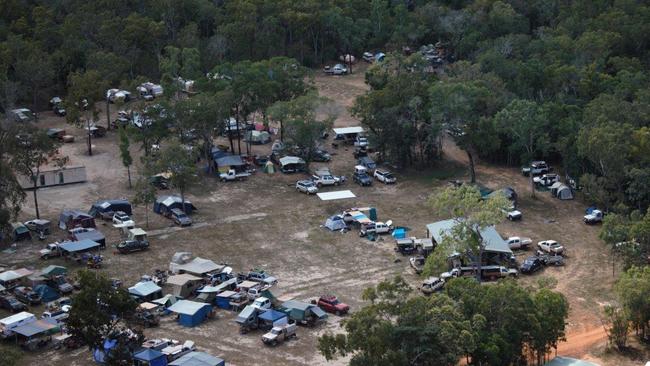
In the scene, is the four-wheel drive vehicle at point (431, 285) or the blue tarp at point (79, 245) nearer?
the four-wheel drive vehicle at point (431, 285)

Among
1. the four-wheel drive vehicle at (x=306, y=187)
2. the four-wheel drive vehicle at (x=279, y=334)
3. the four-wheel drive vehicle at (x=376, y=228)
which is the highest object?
the four-wheel drive vehicle at (x=306, y=187)

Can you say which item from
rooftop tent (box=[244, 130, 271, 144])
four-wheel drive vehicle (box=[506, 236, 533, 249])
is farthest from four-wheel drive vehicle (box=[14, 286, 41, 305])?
rooftop tent (box=[244, 130, 271, 144])

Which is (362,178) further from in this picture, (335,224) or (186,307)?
(186,307)

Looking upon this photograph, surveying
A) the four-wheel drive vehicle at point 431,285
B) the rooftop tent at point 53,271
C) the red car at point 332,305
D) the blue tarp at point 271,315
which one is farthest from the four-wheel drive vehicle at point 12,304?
the four-wheel drive vehicle at point 431,285

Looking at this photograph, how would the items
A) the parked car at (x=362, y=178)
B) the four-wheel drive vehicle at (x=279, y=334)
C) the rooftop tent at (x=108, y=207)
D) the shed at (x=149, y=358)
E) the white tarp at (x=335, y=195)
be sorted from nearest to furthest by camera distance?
the shed at (x=149, y=358) < the four-wheel drive vehicle at (x=279, y=334) < the rooftop tent at (x=108, y=207) < the white tarp at (x=335, y=195) < the parked car at (x=362, y=178)

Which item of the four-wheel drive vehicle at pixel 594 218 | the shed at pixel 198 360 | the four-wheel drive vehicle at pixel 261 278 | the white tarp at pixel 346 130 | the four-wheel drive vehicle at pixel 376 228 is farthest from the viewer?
the white tarp at pixel 346 130

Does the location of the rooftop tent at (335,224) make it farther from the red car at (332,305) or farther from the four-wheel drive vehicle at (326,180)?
the red car at (332,305)
